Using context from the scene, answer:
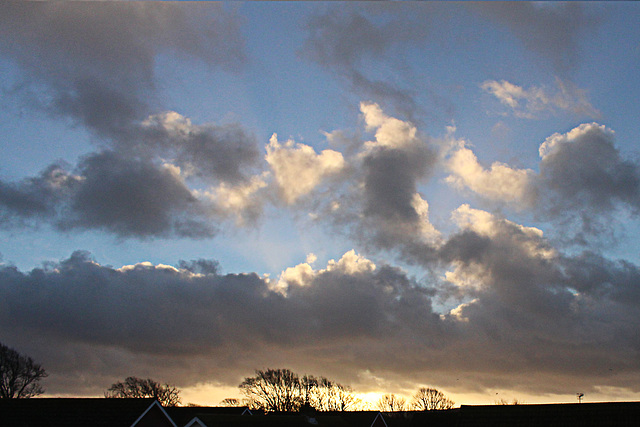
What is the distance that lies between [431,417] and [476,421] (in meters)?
10.1

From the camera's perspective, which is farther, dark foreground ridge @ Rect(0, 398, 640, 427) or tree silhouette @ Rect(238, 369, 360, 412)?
tree silhouette @ Rect(238, 369, 360, 412)

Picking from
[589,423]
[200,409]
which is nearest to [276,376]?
[200,409]

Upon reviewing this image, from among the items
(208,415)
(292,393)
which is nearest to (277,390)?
(292,393)

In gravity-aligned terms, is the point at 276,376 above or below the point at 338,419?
above

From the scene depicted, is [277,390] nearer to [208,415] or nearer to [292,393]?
[292,393]

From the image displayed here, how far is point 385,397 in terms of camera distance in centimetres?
12950

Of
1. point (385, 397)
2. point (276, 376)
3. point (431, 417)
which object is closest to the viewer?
point (431, 417)

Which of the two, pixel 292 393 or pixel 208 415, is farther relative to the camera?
pixel 292 393

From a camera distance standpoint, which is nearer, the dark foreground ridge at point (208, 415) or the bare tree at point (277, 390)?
the dark foreground ridge at point (208, 415)

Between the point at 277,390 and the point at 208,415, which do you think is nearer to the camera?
the point at 208,415

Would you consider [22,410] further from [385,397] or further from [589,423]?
[385,397]

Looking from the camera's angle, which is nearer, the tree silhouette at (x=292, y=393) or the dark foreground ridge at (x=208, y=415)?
the dark foreground ridge at (x=208, y=415)

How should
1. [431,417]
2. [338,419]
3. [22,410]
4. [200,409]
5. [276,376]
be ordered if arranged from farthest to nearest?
[276,376] < [200,409] < [338,419] < [431,417] < [22,410]

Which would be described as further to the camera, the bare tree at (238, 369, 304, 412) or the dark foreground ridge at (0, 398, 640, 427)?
the bare tree at (238, 369, 304, 412)
